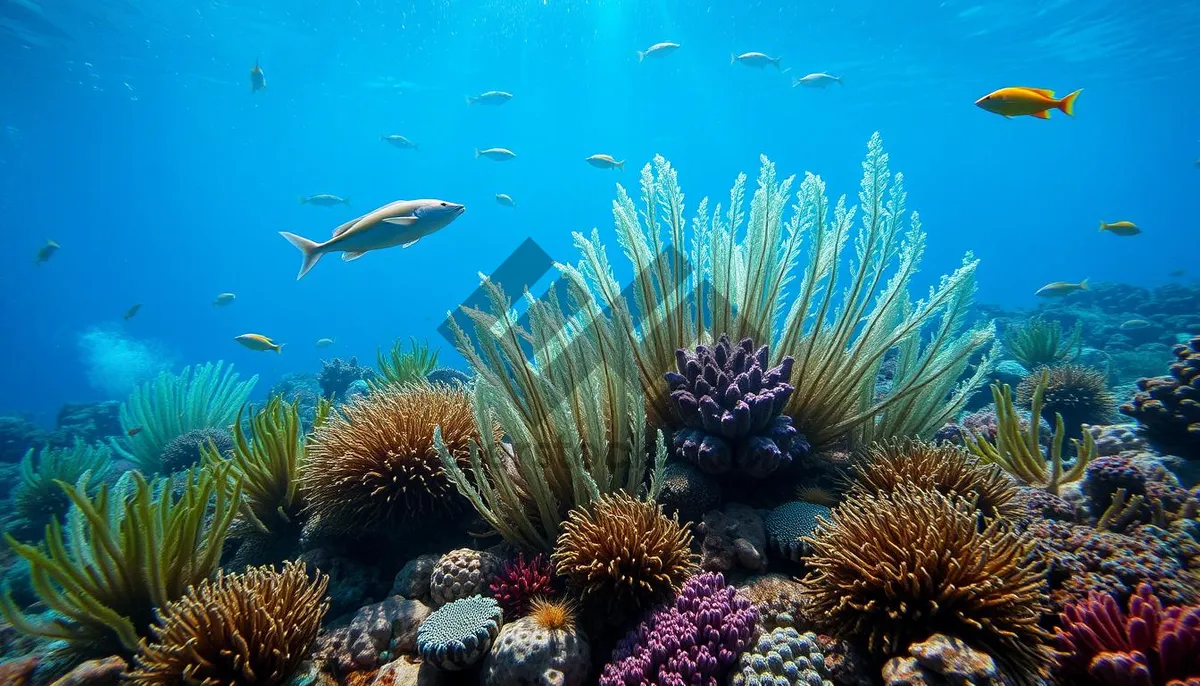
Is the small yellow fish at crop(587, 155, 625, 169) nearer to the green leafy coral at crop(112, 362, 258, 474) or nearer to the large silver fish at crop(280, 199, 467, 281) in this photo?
the large silver fish at crop(280, 199, 467, 281)

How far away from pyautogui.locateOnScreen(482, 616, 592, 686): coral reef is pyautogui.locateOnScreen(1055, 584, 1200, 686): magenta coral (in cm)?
213

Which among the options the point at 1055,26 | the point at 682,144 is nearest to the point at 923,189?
the point at 682,144

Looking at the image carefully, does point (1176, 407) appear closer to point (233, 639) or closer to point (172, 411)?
point (233, 639)

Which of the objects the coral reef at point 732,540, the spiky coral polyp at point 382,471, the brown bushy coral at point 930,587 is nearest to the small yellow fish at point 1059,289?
the brown bushy coral at point 930,587

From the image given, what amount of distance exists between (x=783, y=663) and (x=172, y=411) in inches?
511

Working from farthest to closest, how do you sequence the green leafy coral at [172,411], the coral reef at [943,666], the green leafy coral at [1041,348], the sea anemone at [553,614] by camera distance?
the green leafy coral at [1041,348], the green leafy coral at [172,411], the sea anemone at [553,614], the coral reef at [943,666]

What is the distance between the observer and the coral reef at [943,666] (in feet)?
5.89

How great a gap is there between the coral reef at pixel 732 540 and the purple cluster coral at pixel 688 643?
42cm

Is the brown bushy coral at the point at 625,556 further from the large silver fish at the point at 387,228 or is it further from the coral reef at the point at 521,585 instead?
the large silver fish at the point at 387,228

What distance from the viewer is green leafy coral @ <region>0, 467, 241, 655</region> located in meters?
2.66

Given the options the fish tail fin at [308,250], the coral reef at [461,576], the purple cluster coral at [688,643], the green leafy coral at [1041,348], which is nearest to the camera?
the purple cluster coral at [688,643]

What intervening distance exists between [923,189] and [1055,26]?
121051 millimetres

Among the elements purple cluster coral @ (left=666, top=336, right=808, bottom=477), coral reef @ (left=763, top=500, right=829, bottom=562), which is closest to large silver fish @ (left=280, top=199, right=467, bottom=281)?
purple cluster coral @ (left=666, top=336, right=808, bottom=477)

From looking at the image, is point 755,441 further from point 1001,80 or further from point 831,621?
point 1001,80
